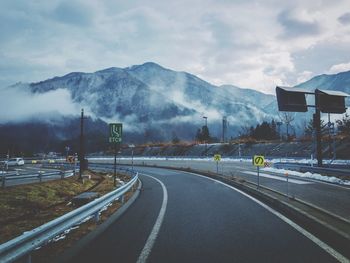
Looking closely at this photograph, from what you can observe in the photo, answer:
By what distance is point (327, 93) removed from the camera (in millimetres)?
24953

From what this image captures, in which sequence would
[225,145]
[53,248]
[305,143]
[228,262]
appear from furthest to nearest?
[225,145], [305,143], [53,248], [228,262]

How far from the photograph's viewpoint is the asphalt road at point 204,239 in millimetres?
5340

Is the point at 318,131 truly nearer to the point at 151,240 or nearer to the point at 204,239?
the point at 204,239

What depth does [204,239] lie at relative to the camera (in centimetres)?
644

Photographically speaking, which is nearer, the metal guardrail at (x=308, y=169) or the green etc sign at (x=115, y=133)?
the green etc sign at (x=115, y=133)

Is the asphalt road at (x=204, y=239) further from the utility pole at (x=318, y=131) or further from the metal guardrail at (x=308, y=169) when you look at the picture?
the utility pole at (x=318, y=131)

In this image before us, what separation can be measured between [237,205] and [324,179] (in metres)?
11.8

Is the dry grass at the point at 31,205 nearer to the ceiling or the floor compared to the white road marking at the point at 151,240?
nearer to the floor

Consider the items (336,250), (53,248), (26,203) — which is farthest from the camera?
(26,203)

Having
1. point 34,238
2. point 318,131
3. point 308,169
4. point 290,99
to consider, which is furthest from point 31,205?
point 318,131

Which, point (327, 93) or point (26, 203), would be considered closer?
point (26, 203)

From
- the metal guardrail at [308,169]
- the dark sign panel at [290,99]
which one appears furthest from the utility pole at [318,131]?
the dark sign panel at [290,99]

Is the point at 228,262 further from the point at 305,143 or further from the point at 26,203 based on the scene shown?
the point at 305,143

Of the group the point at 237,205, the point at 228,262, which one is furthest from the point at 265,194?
the point at 228,262
